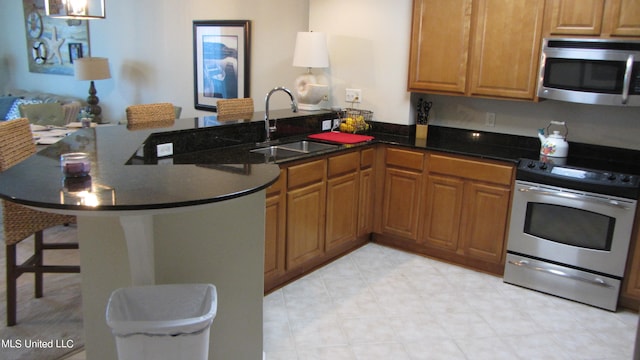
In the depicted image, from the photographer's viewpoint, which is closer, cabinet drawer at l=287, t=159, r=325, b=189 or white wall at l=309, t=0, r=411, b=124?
cabinet drawer at l=287, t=159, r=325, b=189

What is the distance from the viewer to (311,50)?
4.21 meters

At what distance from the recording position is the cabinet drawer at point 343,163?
3.63 metres

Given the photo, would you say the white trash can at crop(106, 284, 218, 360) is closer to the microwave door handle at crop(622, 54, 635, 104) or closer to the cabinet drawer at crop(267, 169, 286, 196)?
the cabinet drawer at crop(267, 169, 286, 196)

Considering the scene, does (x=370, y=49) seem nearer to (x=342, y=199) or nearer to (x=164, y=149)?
(x=342, y=199)

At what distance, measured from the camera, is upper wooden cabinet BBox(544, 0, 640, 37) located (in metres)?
3.11

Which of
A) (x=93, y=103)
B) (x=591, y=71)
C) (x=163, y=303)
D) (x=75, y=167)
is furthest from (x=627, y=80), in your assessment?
(x=93, y=103)

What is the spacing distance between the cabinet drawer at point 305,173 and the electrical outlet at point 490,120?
4.95ft

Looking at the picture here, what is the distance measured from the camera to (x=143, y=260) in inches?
70.5

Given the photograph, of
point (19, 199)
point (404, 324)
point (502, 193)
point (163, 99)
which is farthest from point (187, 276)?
point (163, 99)

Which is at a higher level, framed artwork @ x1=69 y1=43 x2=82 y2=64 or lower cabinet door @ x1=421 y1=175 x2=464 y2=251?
framed artwork @ x1=69 y1=43 x2=82 y2=64

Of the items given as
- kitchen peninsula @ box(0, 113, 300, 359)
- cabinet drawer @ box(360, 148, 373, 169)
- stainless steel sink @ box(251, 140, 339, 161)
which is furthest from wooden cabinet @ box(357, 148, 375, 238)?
kitchen peninsula @ box(0, 113, 300, 359)

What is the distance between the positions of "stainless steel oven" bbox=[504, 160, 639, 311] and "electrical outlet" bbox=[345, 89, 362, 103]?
5.08 feet

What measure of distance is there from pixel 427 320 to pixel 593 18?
2.18 metres

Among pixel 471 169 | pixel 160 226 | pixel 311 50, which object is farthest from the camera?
pixel 311 50
